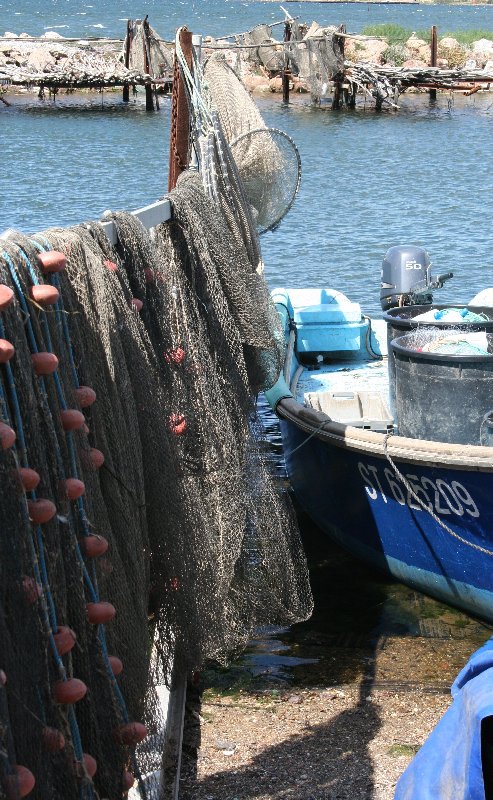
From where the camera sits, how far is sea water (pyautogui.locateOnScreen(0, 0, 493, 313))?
1849cm

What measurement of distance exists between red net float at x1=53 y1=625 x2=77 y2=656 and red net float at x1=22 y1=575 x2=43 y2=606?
6.7 inches

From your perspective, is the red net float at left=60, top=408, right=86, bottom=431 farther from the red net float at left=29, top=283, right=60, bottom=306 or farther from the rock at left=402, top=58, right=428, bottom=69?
the rock at left=402, top=58, right=428, bottom=69

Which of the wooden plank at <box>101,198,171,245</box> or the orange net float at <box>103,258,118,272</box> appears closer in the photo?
the orange net float at <box>103,258,118,272</box>

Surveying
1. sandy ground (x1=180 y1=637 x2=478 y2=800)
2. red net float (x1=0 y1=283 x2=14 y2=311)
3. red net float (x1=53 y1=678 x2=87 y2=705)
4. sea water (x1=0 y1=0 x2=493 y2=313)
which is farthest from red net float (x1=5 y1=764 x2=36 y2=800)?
sea water (x1=0 y1=0 x2=493 y2=313)

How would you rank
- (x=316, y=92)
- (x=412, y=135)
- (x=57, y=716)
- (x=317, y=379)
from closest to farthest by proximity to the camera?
(x=57, y=716) → (x=317, y=379) → (x=412, y=135) → (x=316, y=92)

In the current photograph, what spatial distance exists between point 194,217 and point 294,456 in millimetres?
3565

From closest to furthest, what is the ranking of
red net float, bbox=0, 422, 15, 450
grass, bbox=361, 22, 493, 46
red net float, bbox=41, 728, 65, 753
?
red net float, bbox=0, 422, 15, 450
red net float, bbox=41, 728, 65, 753
grass, bbox=361, 22, 493, 46

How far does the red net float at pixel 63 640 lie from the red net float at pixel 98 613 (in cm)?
19

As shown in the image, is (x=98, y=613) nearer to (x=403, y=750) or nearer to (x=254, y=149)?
(x=403, y=750)

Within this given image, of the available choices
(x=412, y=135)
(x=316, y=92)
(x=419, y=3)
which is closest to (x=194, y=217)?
(x=412, y=135)

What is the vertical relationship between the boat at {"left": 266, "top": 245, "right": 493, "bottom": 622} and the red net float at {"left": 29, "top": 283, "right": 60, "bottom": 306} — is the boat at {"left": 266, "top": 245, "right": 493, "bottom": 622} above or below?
below

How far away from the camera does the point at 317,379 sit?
9461 millimetres

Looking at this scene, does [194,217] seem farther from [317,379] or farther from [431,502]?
[317,379]

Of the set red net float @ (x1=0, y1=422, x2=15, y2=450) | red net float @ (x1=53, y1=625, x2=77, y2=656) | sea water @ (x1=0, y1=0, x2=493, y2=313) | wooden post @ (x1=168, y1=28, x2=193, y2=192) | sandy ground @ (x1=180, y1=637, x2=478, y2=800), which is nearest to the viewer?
red net float @ (x1=0, y1=422, x2=15, y2=450)
